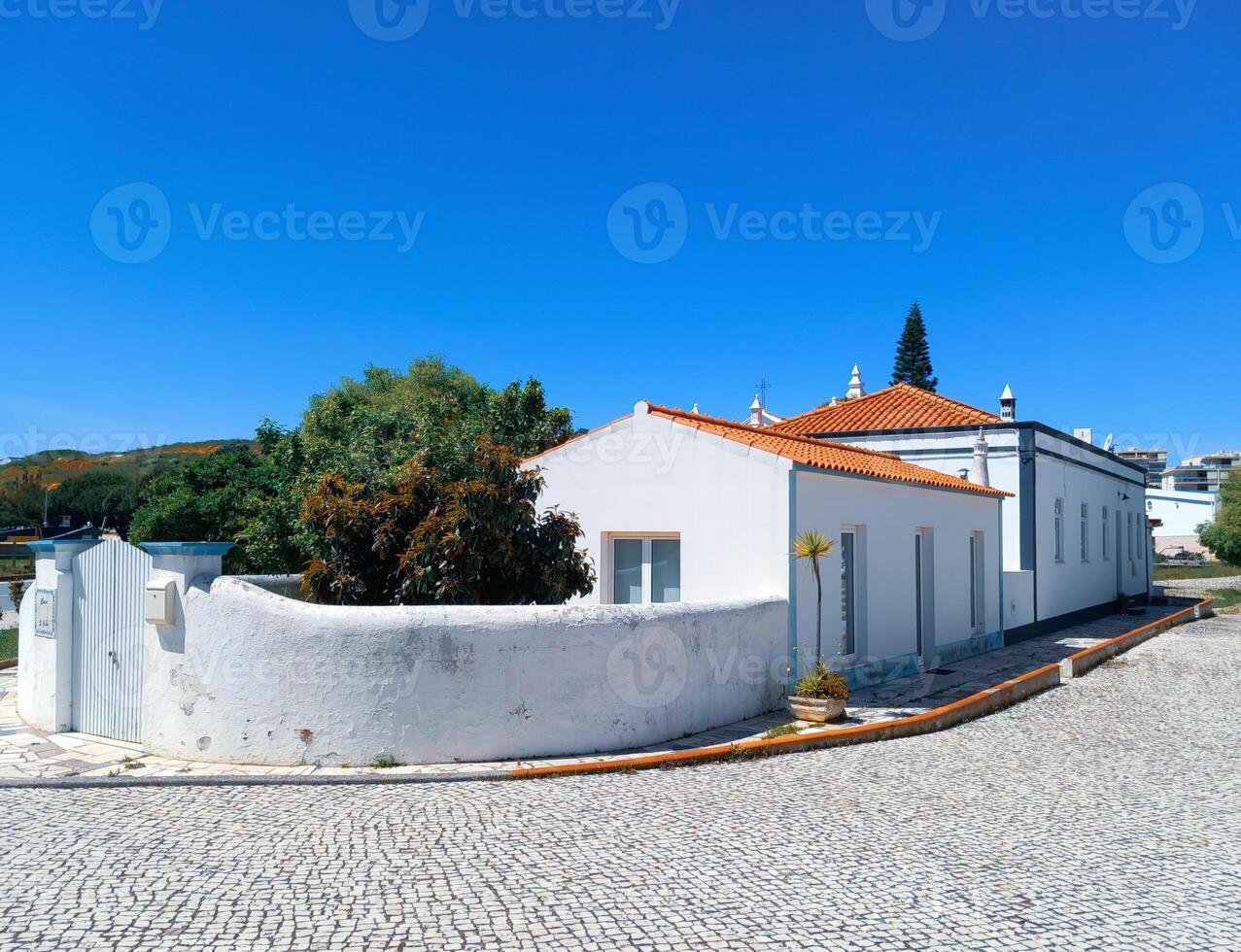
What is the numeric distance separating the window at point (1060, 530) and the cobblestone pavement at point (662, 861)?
543 inches

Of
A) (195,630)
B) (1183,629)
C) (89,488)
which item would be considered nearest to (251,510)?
(195,630)

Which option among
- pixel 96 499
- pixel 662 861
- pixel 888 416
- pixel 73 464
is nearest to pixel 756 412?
pixel 888 416

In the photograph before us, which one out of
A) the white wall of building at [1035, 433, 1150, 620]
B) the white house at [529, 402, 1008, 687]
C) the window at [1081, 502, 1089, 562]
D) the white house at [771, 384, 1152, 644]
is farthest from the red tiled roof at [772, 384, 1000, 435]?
the white house at [529, 402, 1008, 687]

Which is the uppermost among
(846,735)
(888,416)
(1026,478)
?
(888,416)

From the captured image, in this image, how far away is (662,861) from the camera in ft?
18.6

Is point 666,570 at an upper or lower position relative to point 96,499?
lower

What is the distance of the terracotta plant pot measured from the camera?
9711mm

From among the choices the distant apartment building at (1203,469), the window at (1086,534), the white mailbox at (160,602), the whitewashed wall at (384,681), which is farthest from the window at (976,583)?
the distant apartment building at (1203,469)

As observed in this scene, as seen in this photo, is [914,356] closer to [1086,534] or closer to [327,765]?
[1086,534]

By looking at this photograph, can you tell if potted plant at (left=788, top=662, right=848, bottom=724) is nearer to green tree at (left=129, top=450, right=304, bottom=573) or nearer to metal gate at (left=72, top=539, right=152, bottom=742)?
metal gate at (left=72, top=539, right=152, bottom=742)

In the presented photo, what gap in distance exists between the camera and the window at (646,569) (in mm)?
11914

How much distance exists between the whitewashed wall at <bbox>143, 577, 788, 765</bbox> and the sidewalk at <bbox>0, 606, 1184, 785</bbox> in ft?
0.53

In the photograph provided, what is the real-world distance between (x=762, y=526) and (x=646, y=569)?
1.94m

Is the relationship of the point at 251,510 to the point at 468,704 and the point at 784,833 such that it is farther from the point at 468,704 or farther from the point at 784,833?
the point at 784,833
